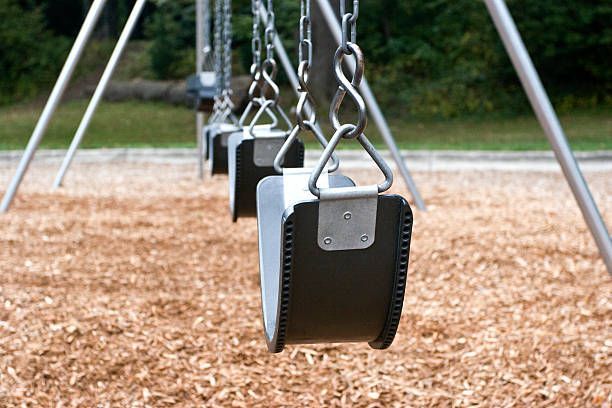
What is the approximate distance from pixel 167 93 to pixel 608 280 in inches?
544

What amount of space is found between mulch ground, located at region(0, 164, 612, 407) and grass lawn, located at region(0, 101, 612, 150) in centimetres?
622

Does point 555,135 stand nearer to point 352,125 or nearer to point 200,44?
point 352,125

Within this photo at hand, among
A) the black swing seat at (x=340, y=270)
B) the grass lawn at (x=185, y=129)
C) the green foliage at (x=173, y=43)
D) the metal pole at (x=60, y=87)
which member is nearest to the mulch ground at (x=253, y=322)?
the metal pole at (x=60, y=87)

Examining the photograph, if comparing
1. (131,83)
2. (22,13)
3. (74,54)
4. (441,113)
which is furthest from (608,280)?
(22,13)

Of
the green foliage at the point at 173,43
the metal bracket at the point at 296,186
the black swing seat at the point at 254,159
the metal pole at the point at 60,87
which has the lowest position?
the green foliage at the point at 173,43

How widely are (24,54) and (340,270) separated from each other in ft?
60.7

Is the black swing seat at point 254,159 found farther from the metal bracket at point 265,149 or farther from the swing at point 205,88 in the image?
the swing at point 205,88

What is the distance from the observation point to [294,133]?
1.56 m

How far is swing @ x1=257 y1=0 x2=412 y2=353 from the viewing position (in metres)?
1.31

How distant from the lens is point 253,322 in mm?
3018

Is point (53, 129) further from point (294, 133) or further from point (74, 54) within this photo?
point (294, 133)

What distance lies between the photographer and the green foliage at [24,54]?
1805 centimetres

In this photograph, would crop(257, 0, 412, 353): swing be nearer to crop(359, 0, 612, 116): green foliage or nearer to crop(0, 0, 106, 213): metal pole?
crop(0, 0, 106, 213): metal pole

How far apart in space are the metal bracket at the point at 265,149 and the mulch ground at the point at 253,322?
0.67m
